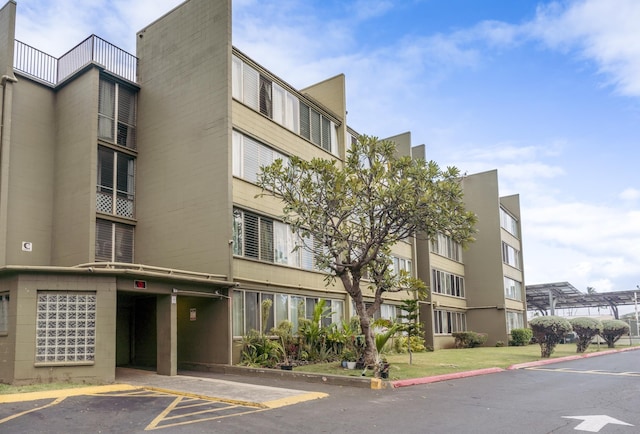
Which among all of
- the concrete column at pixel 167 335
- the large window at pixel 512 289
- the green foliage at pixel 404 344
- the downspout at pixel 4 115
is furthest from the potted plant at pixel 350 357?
the large window at pixel 512 289

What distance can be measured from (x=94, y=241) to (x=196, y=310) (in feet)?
14.2

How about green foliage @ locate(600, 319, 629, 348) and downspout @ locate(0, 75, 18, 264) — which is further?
green foliage @ locate(600, 319, 629, 348)

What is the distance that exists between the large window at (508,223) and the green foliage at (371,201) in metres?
26.6

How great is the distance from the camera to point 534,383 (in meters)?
15.7

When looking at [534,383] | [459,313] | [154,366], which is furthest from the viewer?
[459,313]

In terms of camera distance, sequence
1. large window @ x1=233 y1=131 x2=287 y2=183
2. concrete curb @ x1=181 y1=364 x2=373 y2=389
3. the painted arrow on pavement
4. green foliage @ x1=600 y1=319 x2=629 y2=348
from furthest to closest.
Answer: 1. green foliage @ x1=600 y1=319 x2=629 y2=348
2. large window @ x1=233 y1=131 x2=287 y2=183
3. concrete curb @ x1=181 y1=364 x2=373 y2=389
4. the painted arrow on pavement

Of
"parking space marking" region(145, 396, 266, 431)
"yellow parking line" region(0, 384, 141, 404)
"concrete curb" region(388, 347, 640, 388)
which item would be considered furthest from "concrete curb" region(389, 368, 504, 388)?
"yellow parking line" region(0, 384, 141, 404)

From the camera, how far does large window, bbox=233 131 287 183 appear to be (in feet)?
66.9

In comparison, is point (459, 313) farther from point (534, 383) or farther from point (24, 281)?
point (24, 281)

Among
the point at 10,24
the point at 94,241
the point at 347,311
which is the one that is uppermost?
the point at 10,24

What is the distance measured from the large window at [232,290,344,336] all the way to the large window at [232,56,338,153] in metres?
7.08

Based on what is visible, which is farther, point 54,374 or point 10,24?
point 10,24

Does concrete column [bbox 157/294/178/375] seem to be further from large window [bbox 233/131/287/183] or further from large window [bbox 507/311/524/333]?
large window [bbox 507/311/524/333]

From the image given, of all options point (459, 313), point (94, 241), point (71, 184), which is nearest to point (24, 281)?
point (94, 241)
